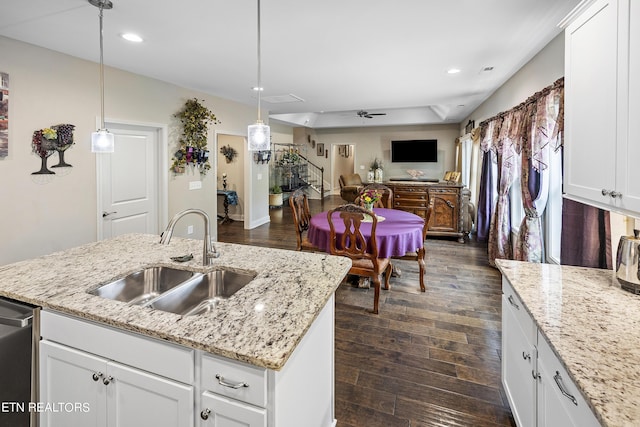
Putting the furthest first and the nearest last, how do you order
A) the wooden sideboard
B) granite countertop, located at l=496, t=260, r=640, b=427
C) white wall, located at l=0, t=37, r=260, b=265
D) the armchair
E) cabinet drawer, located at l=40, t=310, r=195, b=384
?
the armchair, the wooden sideboard, white wall, located at l=0, t=37, r=260, b=265, cabinet drawer, located at l=40, t=310, r=195, b=384, granite countertop, located at l=496, t=260, r=640, b=427

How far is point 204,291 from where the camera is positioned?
5.65ft

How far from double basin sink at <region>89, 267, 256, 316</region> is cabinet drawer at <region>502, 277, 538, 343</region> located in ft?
4.28

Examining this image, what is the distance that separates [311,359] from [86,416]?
3.08ft

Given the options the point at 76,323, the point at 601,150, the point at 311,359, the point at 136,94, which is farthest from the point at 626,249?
the point at 136,94

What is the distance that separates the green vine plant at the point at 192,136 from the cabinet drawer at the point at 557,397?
4.53 meters

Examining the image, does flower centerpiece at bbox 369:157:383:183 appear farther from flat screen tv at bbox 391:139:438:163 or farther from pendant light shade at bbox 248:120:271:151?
pendant light shade at bbox 248:120:271:151

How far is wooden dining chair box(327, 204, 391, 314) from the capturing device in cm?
304

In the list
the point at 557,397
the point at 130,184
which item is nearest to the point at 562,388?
the point at 557,397

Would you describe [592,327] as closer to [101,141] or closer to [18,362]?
[18,362]

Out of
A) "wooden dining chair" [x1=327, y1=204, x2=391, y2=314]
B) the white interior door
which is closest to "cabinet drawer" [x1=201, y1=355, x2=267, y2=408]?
"wooden dining chair" [x1=327, y1=204, x2=391, y2=314]

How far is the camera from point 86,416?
4.27 ft

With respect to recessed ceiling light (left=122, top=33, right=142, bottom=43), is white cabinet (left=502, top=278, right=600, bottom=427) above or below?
below

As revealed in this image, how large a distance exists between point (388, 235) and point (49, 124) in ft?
11.3

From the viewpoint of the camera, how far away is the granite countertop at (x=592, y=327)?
86 cm
